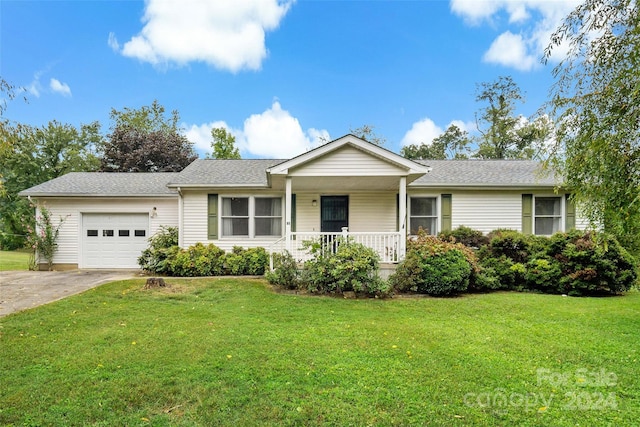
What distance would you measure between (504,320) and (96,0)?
15.1 m

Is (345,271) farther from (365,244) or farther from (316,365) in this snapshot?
(316,365)

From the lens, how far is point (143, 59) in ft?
58.6

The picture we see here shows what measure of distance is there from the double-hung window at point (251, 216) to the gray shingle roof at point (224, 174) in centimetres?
60

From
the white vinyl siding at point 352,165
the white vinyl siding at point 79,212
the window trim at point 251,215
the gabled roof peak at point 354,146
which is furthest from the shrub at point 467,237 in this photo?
the white vinyl siding at point 79,212

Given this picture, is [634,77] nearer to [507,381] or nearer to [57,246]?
[507,381]

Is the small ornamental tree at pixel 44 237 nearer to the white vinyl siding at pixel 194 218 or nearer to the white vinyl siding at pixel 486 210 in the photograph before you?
the white vinyl siding at pixel 194 218

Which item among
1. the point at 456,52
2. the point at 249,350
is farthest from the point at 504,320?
the point at 456,52

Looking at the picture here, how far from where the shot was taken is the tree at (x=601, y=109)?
3896 mm

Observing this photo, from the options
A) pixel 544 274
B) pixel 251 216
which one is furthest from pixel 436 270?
pixel 251 216

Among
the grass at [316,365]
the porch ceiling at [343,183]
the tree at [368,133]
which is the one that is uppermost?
the tree at [368,133]

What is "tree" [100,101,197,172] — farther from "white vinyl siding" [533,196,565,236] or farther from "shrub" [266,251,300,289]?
"white vinyl siding" [533,196,565,236]

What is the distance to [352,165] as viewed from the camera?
28.5 feet

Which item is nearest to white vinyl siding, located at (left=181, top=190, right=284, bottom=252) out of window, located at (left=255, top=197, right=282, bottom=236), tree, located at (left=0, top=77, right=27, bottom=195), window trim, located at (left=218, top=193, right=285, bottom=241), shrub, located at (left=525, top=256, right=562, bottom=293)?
window trim, located at (left=218, top=193, right=285, bottom=241)

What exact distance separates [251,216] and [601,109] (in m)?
9.22
